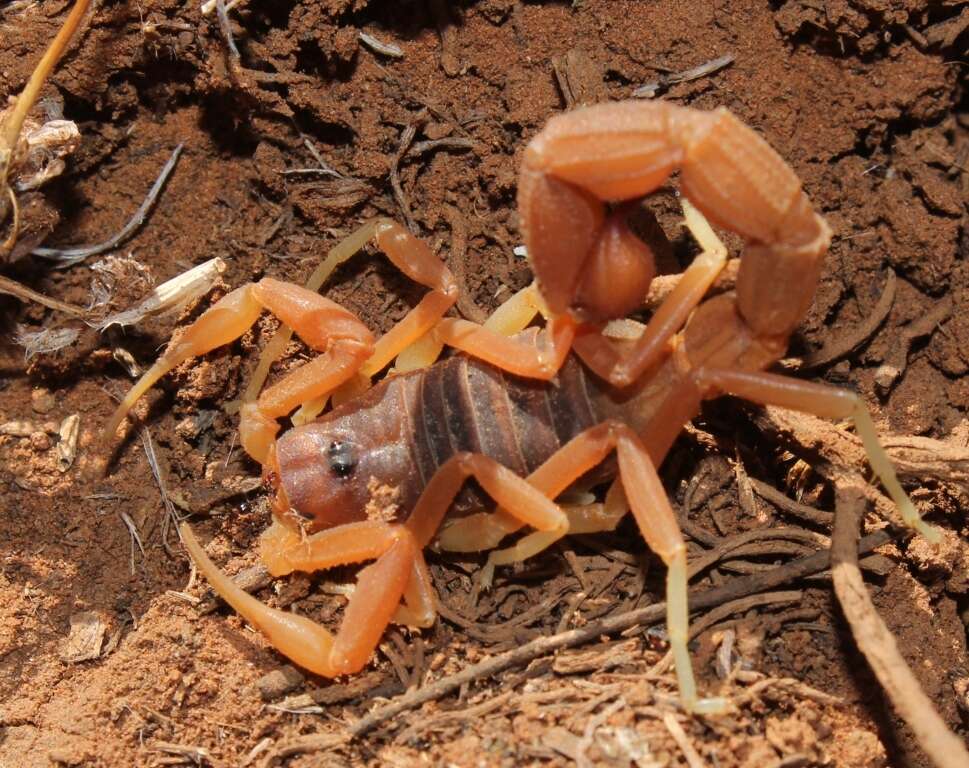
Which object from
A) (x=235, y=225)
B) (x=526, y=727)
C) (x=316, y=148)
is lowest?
(x=526, y=727)

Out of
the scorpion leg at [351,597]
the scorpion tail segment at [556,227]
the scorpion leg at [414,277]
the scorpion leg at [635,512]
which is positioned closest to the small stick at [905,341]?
the scorpion leg at [635,512]

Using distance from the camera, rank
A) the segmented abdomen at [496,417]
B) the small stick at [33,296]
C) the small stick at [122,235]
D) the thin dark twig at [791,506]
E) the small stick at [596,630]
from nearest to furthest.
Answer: the small stick at [596,630] < the thin dark twig at [791,506] < the segmented abdomen at [496,417] < the small stick at [33,296] < the small stick at [122,235]

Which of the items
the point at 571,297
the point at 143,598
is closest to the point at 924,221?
the point at 571,297

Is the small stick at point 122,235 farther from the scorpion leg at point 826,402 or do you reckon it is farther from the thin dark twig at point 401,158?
the scorpion leg at point 826,402

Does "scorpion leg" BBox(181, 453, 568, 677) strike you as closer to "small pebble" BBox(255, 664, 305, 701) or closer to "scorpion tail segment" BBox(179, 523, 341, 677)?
"scorpion tail segment" BBox(179, 523, 341, 677)

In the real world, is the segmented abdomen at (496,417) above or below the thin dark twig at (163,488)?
above

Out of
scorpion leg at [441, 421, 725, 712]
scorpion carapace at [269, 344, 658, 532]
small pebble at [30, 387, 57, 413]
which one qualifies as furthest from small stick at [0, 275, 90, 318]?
scorpion leg at [441, 421, 725, 712]

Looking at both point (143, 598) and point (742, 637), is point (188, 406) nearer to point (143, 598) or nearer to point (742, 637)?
point (143, 598)
